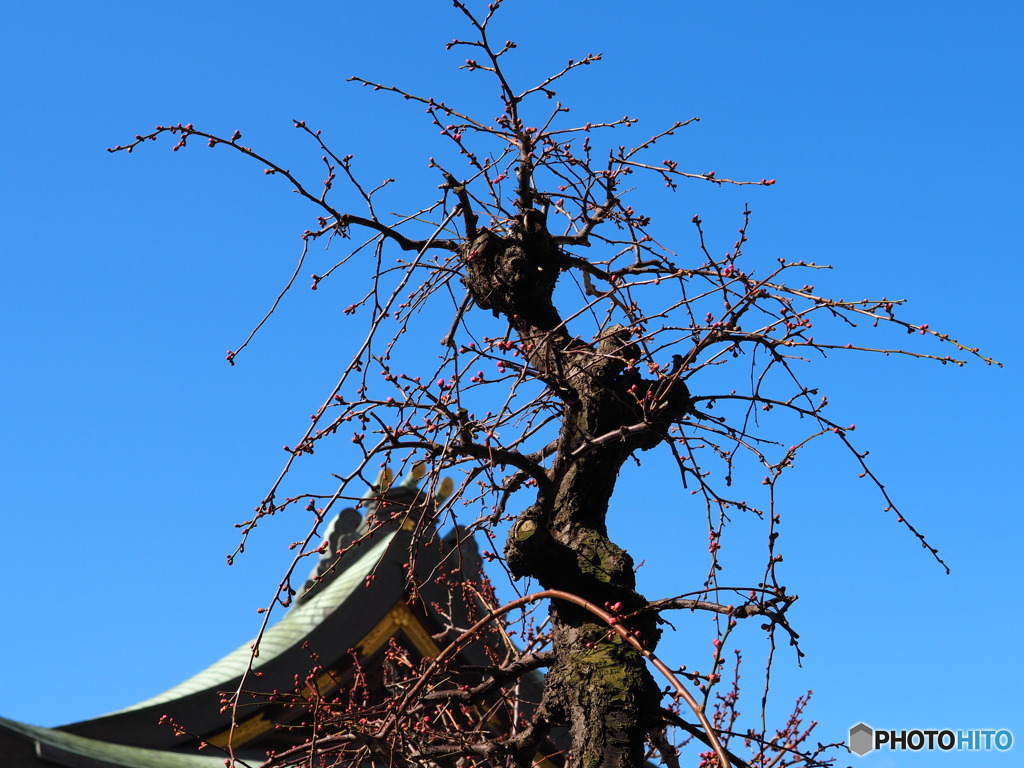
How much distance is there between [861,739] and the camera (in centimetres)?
614

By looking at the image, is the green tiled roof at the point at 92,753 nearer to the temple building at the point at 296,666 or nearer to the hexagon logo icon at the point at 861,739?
the temple building at the point at 296,666

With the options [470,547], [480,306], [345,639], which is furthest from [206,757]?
[480,306]

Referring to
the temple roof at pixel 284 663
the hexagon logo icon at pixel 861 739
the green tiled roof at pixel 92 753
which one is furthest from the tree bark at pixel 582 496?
the hexagon logo icon at pixel 861 739

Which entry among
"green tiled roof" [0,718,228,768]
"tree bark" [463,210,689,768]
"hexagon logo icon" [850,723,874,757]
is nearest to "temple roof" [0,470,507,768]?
"green tiled roof" [0,718,228,768]

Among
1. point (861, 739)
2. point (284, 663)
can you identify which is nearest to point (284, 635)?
point (284, 663)

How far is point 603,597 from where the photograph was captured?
137 inches

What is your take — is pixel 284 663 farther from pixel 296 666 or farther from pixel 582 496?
pixel 582 496

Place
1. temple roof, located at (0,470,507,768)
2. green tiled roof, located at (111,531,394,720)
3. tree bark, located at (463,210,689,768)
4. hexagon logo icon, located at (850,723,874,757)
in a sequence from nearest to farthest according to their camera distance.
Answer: tree bark, located at (463,210,689,768)
temple roof, located at (0,470,507,768)
hexagon logo icon, located at (850,723,874,757)
green tiled roof, located at (111,531,394,720)

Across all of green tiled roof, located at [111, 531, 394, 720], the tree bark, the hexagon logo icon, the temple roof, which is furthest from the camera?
green tiled roof, located at [111, 531, 394, 720]

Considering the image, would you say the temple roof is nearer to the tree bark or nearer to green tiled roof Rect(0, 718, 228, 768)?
green tiled roof Rect(0, 718, 228, 768)

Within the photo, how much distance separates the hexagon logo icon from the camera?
608cm

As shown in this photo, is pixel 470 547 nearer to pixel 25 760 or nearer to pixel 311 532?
pixel 25 760

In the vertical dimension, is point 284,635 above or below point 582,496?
above

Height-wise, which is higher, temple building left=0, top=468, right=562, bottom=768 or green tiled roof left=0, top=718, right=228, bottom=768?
temple building left=0, top=468, right=562, bottom=768
